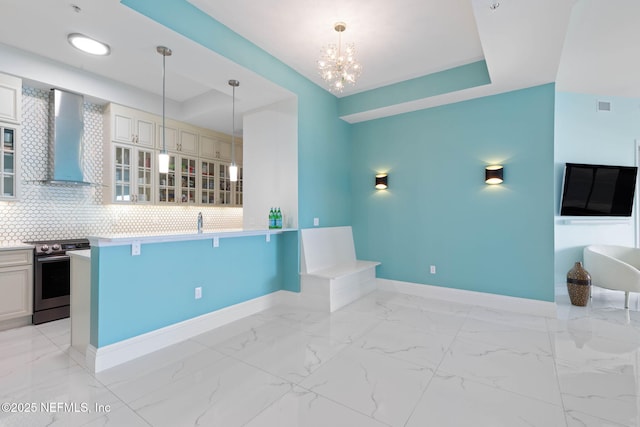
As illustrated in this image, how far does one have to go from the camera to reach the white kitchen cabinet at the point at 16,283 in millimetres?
3072

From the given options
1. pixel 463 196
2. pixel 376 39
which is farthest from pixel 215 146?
pixel 463 196

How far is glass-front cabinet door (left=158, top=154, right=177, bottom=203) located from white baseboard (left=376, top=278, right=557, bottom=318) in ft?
11.8

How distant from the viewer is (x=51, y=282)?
3.39 meters

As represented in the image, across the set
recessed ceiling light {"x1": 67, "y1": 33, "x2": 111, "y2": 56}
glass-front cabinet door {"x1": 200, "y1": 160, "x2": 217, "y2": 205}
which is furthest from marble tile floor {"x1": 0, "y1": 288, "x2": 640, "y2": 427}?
recessed ceiling light {"x1": 67, "y1": 33, "x2": 111, "y2": 56}

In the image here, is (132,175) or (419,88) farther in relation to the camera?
(132,175)

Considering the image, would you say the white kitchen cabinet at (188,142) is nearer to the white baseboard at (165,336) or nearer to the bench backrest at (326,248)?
the bench backrest at (326,248)

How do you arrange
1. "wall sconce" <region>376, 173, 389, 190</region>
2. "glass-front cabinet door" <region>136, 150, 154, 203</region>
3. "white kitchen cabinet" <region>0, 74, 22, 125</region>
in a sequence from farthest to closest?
"wall sconce" <region>376, 173, 389, 190</region>, "glass-front cabinet door" <region>136, 150, 154, 203</region>, "white kitchen cabinet" <region>0, 74, 22, 125</region>

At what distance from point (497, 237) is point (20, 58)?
598cm

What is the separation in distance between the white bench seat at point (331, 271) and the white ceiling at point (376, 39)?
2.04 meters

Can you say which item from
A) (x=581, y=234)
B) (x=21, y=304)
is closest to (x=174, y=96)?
(x=21, y=304)

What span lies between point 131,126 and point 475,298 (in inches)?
213

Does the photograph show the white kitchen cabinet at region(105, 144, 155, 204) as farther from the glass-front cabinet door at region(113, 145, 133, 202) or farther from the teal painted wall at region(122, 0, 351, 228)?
the teal painted wall at region(122, 0, 351, 228)

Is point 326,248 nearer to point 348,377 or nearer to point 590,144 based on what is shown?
point 348,377

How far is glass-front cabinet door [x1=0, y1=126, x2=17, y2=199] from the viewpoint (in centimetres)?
328
